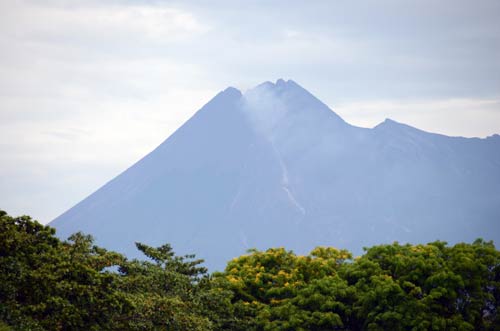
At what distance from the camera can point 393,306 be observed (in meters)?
24.6

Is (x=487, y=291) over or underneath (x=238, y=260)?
underneath

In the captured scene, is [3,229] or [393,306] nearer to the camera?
[3,229]

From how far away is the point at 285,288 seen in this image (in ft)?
85.7

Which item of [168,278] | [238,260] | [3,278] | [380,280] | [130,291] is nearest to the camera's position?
[3,278]

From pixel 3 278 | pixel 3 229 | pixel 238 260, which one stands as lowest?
pixel 3 278

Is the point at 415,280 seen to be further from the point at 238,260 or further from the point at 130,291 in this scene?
the point at 130,291

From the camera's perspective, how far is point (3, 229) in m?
16.8

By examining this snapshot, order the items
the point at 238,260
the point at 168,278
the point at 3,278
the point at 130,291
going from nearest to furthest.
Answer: the point at 3,278, the point at 130,291, the point at 168,278, the point at 238,260

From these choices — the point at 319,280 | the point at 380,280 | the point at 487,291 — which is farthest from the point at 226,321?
the point at 487,291

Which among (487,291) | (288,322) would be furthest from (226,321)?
(487,291)

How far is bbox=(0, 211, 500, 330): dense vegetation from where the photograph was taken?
18516 millimetres

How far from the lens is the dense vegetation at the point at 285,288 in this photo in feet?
60.7

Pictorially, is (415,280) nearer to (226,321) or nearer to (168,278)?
(226,321)

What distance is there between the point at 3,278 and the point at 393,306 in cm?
→ 1399
